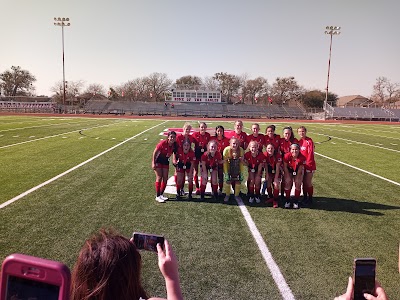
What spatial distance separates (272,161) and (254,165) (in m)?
0.40

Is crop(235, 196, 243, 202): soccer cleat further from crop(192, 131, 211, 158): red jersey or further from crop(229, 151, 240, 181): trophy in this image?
crop(192, 131, 211, 158): red jersey

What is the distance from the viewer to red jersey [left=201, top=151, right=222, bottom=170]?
754 centimetres

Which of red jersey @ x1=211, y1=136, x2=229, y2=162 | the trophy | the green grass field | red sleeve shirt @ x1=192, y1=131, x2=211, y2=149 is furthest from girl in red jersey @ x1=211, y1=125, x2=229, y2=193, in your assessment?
the green grass field

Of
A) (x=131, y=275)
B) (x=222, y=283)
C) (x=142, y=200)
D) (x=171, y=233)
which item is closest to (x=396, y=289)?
(x=222, y=283)

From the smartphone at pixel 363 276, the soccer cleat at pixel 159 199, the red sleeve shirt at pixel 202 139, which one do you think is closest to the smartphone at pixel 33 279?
the smartphone at pixel 363 276

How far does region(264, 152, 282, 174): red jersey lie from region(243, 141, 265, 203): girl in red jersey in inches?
4.3

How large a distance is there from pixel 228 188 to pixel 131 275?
19.7ft

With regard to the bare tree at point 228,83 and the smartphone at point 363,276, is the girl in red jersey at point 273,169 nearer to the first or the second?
the smartphone at point 363,276

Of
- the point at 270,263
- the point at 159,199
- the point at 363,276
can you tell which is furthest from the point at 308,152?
the point at 363,276

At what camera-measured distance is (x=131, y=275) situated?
1522mm

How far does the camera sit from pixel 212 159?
757 centimetres

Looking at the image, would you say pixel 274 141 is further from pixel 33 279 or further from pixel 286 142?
pixel 33 279

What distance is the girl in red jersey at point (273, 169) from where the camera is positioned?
282 inches

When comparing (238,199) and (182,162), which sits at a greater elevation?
(182,162)
